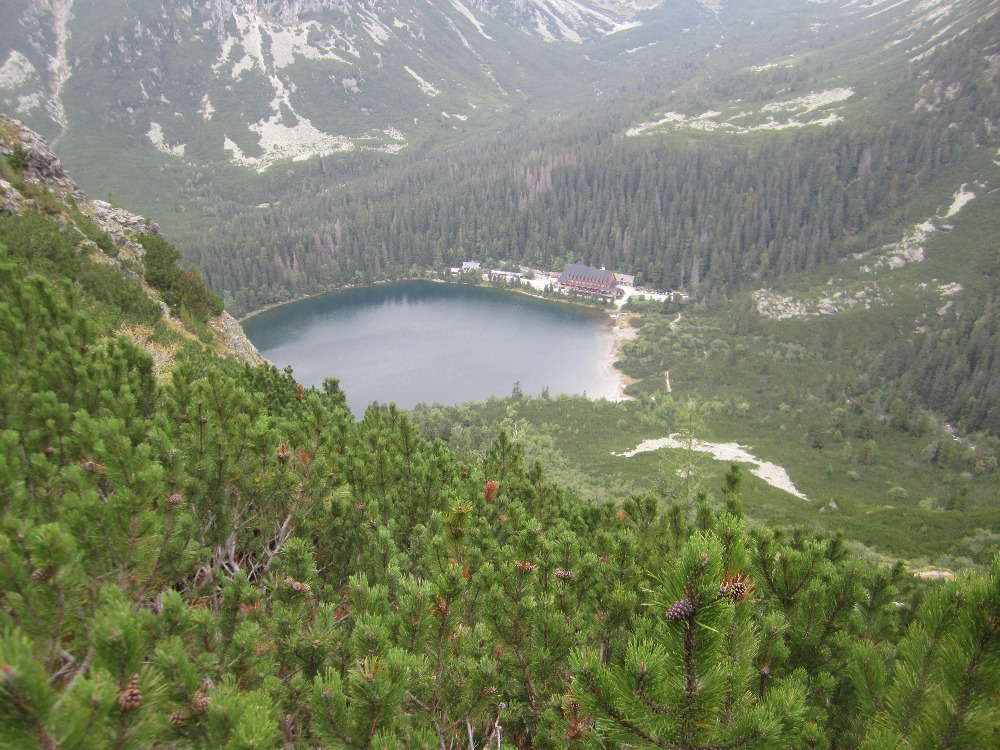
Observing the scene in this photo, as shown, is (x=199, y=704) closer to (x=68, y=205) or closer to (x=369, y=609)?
(x=369, y=609)

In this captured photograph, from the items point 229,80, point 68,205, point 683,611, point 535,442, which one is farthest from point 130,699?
point 229,80

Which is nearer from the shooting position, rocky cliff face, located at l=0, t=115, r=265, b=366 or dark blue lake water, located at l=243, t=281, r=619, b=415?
rocky cliff face, located at l=0, t=115, r=265, b=366

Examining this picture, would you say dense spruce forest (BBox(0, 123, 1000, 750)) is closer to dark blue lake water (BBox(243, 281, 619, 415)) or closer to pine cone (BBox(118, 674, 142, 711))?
pine cone (BBox(118, 674, 142, 711))

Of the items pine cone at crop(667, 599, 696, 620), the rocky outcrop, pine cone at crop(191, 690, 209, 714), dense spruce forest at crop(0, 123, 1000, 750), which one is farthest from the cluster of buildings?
pine cone at crop(667, 599, 696, 620)

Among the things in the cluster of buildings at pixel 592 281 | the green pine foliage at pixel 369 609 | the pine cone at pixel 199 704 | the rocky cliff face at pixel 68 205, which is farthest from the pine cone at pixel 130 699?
the cluster of buildings at pixel 592 281

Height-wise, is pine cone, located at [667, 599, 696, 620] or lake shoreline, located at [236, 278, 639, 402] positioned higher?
pine cone, located at [667, 599, 696, 620]

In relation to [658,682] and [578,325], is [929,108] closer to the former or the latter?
[578,325]
